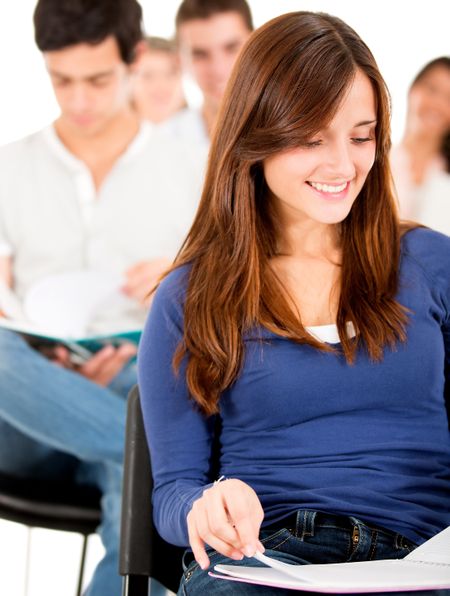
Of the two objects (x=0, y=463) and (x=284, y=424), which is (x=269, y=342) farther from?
(x=0, y=463)

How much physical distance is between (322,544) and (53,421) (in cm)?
118

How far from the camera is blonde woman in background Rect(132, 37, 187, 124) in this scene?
234cm

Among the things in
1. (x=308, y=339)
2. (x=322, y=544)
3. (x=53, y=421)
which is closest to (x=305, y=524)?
(x=322, y=544)

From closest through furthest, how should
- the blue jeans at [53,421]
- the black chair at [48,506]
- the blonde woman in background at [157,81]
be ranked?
the black chair at [48,506], the blue jeans at [53,421], the blonde woman in background at [157,81]

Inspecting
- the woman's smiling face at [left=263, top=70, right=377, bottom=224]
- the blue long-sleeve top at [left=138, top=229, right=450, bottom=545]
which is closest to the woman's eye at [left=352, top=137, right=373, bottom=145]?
the woman's smiling face at [left=263, top=70, right=377, bottom=224]

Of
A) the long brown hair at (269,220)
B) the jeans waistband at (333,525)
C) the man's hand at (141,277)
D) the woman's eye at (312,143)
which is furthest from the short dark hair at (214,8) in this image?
the jeans waistband at (333,525)

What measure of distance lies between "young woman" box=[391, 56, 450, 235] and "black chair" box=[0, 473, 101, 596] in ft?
3.39

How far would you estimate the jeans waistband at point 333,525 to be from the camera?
1195 mm

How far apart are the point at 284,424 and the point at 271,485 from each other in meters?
0.08

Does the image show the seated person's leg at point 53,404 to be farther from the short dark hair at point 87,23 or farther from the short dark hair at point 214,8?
the short dark hair at point 214,8

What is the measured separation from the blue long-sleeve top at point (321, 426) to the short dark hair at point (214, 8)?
1.16 m

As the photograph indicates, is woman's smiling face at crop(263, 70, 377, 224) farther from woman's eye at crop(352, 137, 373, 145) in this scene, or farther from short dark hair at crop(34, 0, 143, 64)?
short dark hair at crop(34, 0, 143, 64)

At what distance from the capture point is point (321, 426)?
4.20 feet

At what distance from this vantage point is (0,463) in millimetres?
2266
